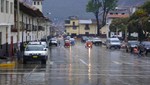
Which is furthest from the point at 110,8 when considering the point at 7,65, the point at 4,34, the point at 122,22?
the point at 7,65

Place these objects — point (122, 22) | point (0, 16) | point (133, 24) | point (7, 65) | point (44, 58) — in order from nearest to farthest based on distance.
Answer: point (7, 65), point (44, 58), point (0, 16), point (133, 24), point (122, 22)

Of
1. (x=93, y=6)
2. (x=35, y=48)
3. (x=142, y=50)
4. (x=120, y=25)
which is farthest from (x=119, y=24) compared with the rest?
(x=35, y=48)

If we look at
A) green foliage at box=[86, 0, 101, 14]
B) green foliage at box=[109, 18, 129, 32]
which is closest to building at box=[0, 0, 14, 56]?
green foliage at box=[109, 18, 129, 32]

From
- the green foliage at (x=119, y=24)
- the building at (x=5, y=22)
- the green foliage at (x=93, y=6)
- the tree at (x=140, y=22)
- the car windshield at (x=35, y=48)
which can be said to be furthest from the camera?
the green foliage at (x=93, y=6)

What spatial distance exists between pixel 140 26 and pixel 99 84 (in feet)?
238

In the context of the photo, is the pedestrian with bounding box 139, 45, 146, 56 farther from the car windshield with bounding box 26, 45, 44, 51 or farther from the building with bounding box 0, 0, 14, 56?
the car windshield with bounding box 26, 45, 44, 51

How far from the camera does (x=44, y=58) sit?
42875mm

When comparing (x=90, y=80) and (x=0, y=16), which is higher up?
(x=0, y=16)

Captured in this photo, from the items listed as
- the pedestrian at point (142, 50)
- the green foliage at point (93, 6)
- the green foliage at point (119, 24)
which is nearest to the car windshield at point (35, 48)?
the pedestrian at point (142, 50)

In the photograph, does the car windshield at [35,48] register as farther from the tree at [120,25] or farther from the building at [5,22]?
the tree at [120,25]

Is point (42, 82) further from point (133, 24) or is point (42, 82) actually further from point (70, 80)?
point (133, 24)

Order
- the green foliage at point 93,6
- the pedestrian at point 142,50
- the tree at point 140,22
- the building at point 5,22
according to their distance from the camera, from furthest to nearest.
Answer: the green foliage at point 93,6 → the tree at point 140,22 → the pedestrian at point 142,50 → the building at point 5,22

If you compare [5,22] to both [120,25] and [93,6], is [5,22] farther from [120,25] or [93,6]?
[93,6]

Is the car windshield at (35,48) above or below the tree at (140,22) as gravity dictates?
below
